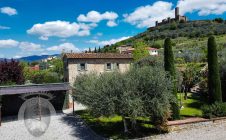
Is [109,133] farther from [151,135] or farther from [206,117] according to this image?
[206,117]

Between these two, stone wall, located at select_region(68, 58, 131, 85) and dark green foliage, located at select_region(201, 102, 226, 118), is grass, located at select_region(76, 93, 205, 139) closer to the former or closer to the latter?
dark green foliage, located at select_region(201, 102, 226, 118)

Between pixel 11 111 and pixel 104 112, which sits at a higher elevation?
pixel 104 112

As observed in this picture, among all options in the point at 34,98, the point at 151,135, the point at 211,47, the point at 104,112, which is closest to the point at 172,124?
the point at 151,135

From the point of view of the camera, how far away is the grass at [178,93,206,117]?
2488 centimetres

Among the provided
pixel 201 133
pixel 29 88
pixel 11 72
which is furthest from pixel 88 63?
pixel 201 133

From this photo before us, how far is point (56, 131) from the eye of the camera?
72.5 ft

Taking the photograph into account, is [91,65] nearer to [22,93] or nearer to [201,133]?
[22,93]

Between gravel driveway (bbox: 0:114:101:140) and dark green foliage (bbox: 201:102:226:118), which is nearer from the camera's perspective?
gravel driveway (bbox: 0:114:101:140)

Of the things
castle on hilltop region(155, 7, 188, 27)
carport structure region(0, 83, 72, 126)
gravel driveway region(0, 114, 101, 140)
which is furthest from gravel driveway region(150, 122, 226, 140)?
castle on hilltop region(155, 7, 188, 27)

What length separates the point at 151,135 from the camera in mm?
18891

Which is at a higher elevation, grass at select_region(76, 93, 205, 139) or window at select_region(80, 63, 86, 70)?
window at select_region(80, 63, 86, 70)

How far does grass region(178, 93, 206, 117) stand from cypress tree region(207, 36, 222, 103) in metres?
2.37

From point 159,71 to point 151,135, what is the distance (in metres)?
4.86

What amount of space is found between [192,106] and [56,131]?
52.2 ft
